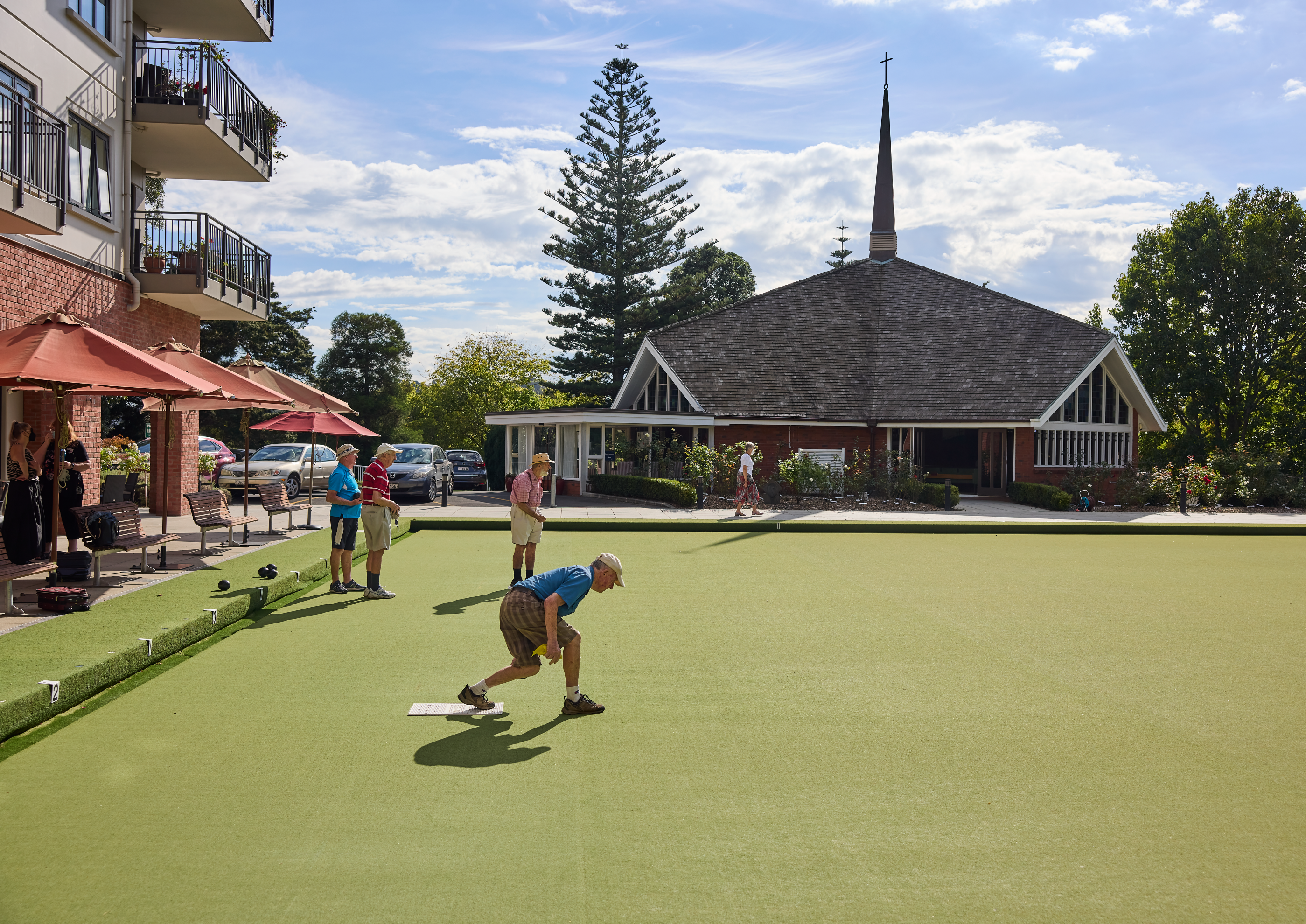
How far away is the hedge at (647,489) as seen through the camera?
25281mm

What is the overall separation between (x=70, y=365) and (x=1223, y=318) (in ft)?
139

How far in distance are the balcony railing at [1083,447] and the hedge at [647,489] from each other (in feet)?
39.4

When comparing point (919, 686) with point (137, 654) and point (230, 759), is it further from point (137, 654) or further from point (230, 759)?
point (137, 654)

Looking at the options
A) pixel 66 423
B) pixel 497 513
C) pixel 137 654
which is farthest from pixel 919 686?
pixel 497 513

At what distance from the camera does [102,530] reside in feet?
34.3

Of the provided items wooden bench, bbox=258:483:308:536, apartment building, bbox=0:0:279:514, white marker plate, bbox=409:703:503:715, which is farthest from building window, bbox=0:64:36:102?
white marker plate, bbox=409:703:503:715

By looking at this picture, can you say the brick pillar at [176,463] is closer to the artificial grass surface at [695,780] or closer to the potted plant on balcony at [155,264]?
the potted plant on balcony at [155,264]

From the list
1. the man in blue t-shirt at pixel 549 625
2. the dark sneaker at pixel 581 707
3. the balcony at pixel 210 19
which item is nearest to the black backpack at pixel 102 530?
the man in blue t-shirt at pixel 549 625

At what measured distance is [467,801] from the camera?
4953 millimetres

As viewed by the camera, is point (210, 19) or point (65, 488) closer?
point (65, 488)

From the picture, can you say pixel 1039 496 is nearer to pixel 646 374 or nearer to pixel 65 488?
pixel 646 374

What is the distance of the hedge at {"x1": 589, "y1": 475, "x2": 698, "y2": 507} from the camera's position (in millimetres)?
25281

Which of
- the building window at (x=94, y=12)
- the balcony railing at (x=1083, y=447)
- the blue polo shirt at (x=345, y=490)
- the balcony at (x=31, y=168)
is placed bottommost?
the blue polo shirt at (x=345, y=490)

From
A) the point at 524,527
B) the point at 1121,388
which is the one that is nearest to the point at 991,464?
the point at 1121,388
